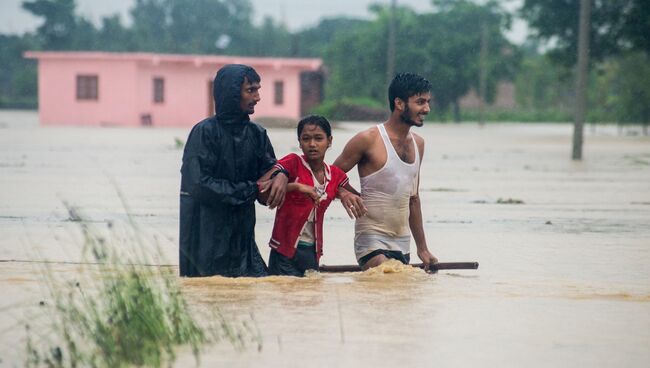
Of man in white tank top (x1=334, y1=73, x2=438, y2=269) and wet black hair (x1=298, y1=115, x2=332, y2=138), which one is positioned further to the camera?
man in white tank top (x1=334, y1=73, x2=438, y2=269)

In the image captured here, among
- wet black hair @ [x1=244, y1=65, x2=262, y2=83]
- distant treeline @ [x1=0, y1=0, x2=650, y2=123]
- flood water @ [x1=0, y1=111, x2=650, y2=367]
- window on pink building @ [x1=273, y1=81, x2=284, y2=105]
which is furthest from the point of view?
window on pink building @ [x1=273, y1=81, x2=284, y2=105]

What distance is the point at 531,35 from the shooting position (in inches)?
1781

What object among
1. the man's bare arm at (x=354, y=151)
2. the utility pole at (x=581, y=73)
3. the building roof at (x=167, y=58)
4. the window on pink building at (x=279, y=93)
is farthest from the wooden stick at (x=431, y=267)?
the window on pink building at (x=279, y=93)

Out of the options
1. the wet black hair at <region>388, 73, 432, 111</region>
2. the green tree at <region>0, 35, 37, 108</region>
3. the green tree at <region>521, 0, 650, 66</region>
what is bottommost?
the green tree at <region>0, 35, 37, 108</region>

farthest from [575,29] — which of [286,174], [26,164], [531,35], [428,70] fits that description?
[286,174]

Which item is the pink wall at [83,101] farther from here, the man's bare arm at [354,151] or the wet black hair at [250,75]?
the wet black hair at [250,75]

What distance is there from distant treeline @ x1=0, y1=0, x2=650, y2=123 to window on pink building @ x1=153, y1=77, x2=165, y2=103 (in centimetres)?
1130

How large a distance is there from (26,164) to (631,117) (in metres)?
33.8

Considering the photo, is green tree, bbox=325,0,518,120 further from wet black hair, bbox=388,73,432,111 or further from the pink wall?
wet black hair, bbox=388,73,432,111

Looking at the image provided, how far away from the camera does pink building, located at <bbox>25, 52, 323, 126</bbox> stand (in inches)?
2039

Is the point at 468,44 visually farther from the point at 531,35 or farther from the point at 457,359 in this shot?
the point at 457,359

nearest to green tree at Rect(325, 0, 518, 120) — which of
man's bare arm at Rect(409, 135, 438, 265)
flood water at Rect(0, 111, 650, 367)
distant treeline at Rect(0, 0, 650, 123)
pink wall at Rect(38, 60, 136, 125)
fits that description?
distant treeline at Rect(0, 0, 650, 123)

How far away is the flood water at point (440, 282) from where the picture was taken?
6023 millimetres

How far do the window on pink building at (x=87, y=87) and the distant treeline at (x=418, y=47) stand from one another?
1410 cm
